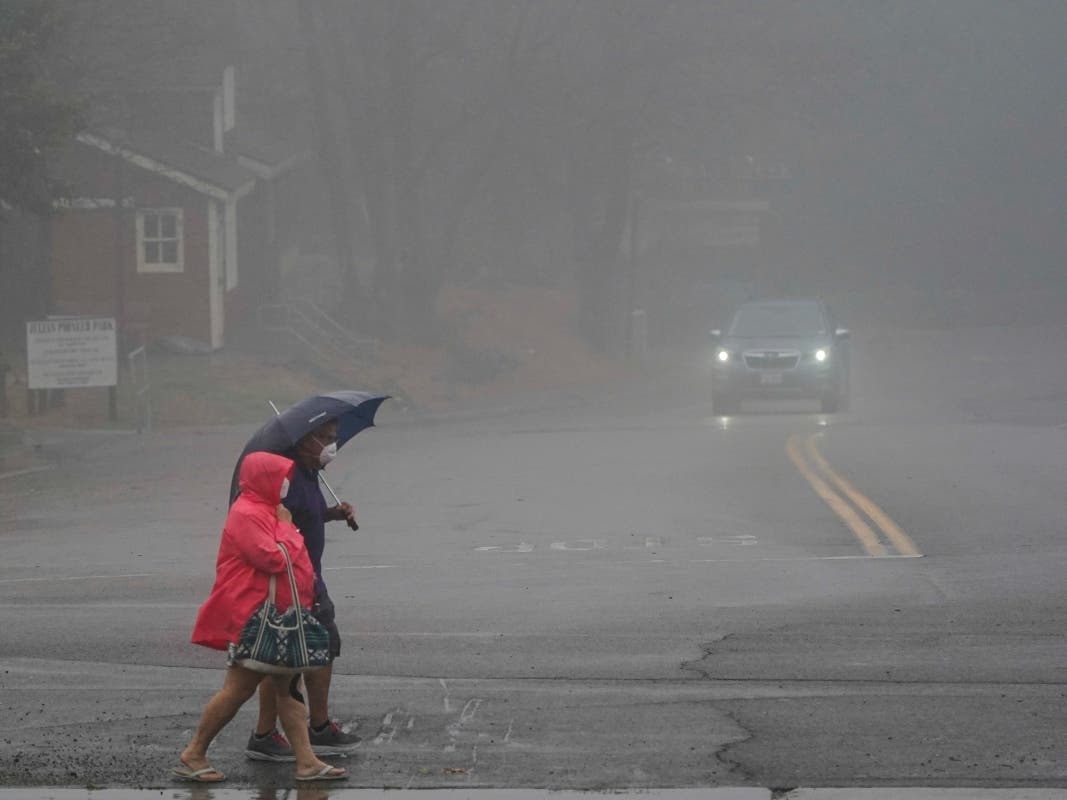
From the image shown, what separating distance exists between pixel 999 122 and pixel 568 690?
73.5 metres

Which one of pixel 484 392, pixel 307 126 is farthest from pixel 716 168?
pixel 484 392

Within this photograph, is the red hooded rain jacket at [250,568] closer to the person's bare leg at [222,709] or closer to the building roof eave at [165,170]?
the person's bare leg at [222,709]

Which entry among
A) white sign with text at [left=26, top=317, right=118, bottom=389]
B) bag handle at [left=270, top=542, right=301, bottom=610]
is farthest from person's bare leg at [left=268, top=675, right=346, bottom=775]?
white sign with text at [left=26, top=317, right=118, bottom=389]

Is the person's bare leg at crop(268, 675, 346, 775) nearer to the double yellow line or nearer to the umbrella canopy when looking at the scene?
the umbrella canopy

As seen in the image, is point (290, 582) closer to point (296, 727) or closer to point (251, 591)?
point (251, 591)

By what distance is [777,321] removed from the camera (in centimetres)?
3180

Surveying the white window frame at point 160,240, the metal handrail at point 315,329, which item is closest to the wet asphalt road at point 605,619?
→ the white window frame at point 160,240

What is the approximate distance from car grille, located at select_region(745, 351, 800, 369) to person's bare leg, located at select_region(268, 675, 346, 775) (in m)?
24.0

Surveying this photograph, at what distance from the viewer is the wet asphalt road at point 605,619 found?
7410 millimetres

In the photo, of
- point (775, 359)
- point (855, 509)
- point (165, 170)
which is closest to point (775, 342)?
point (775, 359)

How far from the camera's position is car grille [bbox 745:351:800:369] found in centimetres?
3058

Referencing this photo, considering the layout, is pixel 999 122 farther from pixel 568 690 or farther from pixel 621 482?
pixel 568 690

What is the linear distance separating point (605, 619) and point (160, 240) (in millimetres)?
31117

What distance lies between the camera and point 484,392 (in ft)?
142
